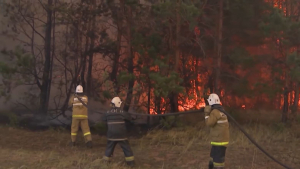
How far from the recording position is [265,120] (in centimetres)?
1303

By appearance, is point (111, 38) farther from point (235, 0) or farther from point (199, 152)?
point (199, 152)

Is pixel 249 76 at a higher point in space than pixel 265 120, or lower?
higher

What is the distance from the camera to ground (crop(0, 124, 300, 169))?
7.29 metres

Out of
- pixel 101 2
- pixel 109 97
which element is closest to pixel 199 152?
pixel 109 97

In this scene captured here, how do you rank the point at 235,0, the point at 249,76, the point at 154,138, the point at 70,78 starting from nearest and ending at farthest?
the point at 154,138 < the point at 235,0 < the point at 249,76 < the point at 70,78

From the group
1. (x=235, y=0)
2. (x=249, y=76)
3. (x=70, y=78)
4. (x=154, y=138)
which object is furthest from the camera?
(x=70, y=78)

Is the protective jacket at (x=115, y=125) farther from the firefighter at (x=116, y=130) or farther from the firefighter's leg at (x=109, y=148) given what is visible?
the firefighter's leg at (x=109, y=148)

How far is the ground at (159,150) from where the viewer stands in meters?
7.29

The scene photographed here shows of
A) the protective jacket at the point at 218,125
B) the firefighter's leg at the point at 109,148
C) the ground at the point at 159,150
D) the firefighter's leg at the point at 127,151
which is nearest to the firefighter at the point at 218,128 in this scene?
the protective jacket at the point at 218,125

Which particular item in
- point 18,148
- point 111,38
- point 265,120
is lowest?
point 18,148

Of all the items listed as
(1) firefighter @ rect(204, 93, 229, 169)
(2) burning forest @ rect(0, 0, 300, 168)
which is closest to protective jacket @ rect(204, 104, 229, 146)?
(1) firefighter @ rect(204, 93, 229, 169)

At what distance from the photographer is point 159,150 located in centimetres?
905

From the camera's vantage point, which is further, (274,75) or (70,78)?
(70,78)

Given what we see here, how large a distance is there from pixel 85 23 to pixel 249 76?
634 cm
